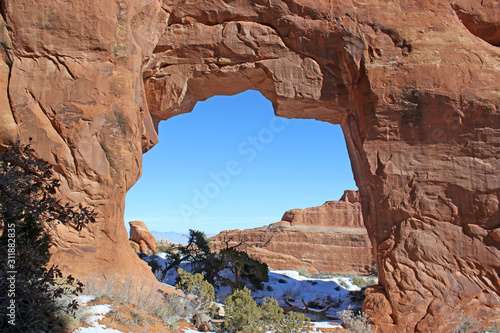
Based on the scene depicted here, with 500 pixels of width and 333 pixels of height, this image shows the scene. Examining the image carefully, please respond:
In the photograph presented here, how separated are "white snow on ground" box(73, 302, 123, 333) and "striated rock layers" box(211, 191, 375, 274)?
24999 millimetres

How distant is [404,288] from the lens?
821cm

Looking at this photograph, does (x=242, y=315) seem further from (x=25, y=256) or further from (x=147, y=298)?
(x=25, y=256)

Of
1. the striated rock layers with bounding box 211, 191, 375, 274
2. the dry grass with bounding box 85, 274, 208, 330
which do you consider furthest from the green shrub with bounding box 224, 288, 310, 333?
the striated rock layers with bounding box 211, 191, 375, 274

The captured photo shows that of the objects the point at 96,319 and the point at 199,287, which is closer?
the point at 96,319

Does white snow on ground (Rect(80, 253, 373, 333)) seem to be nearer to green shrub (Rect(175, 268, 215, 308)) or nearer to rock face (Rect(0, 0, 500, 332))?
green shrub (Rect(175, 268, 215, 308))

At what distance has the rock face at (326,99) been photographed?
7734mm

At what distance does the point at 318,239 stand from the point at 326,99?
1169 inches

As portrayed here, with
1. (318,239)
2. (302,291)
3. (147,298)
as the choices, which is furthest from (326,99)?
(318,239)

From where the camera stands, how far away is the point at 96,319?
574cm

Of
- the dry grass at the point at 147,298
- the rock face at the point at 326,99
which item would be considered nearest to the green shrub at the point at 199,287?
the dry grass at the point at 147,298

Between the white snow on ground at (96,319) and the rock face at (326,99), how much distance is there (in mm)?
1318

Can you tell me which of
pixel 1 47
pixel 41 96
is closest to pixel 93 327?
pixel 41 96

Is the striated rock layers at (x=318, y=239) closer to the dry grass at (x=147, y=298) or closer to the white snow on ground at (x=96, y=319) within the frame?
the dry grass at (x=147, y=298)

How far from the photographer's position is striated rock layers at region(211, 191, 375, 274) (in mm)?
35250
